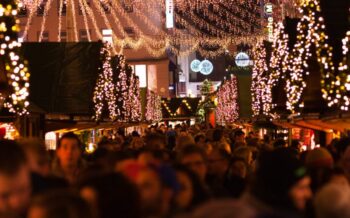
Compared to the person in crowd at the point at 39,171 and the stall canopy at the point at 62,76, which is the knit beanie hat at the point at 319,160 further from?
the stall canopy at the point at 62,76

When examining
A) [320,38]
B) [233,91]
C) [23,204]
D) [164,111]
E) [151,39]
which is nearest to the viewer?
[23,204]

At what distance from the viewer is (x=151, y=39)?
79312mm

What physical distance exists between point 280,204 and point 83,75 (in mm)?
25913

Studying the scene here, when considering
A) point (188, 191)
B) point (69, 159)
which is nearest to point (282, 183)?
point (188, 191)

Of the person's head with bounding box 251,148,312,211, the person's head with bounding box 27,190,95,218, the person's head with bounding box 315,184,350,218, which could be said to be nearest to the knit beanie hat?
the person's head with bounding box 315,184,350,218

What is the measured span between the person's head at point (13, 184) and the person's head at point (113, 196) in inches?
34.2

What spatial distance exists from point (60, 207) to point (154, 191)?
1119mm

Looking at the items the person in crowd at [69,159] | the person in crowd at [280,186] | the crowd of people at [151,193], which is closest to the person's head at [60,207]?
the crowd of people at [151,193]

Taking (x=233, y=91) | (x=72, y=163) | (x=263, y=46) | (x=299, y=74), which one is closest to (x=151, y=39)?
(x=233, y=91)

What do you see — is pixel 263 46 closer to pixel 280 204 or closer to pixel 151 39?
pixel 280 204

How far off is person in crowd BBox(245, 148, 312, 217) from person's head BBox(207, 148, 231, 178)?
522 cm

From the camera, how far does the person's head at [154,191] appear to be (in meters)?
5.68

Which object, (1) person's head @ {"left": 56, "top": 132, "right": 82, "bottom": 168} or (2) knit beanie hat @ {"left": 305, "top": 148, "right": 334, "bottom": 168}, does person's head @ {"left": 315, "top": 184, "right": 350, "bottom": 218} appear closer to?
(2) knit beanie hat @ {"left": 305, "top": 148, "right": 334, "bottom": 168}

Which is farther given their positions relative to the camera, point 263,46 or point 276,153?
point 263,46
